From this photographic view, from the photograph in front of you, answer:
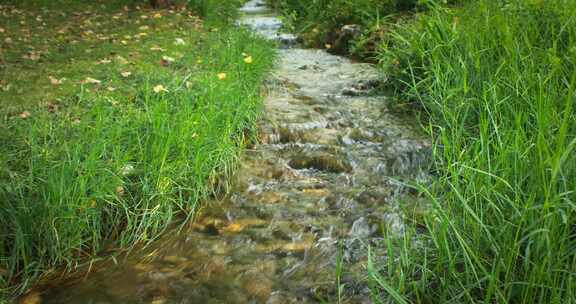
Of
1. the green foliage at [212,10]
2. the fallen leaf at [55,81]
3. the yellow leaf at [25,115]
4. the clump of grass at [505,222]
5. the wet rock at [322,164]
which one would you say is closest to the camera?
the clump of grass at [505,222]

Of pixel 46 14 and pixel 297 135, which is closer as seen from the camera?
pixel 297 135

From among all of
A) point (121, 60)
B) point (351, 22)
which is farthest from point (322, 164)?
point (351, 22)

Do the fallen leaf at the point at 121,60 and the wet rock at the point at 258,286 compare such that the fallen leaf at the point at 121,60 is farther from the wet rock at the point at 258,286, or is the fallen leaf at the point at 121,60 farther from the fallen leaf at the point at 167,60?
the wet rock at the point at 258,286

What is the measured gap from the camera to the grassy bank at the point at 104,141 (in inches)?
83.7

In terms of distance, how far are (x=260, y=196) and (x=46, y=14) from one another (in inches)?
224

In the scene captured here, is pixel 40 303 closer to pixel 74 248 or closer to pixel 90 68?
pixel 74 248

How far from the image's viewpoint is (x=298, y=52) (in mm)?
7582

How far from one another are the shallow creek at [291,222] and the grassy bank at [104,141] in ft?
0.55

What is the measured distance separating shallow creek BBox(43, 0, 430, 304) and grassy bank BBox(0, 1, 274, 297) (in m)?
0.17

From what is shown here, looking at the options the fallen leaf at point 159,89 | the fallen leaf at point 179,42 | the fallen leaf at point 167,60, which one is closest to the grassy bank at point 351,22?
the fallen leaf at point 179,42

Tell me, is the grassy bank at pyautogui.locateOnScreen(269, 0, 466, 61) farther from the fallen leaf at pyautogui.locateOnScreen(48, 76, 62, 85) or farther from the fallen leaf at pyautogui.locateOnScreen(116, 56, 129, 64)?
the fallen leaf at pyautogui.locateOnScreen(48, 76, 62, 85)

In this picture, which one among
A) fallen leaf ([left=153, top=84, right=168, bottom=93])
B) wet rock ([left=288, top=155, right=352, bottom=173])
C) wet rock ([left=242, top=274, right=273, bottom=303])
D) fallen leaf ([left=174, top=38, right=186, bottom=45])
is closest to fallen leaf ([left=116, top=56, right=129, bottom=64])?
fallen leaf ([left=174, top=38, right=186, bottom=45])

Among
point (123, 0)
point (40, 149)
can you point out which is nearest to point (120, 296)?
point (40, 149)

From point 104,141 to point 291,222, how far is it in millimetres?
1028
